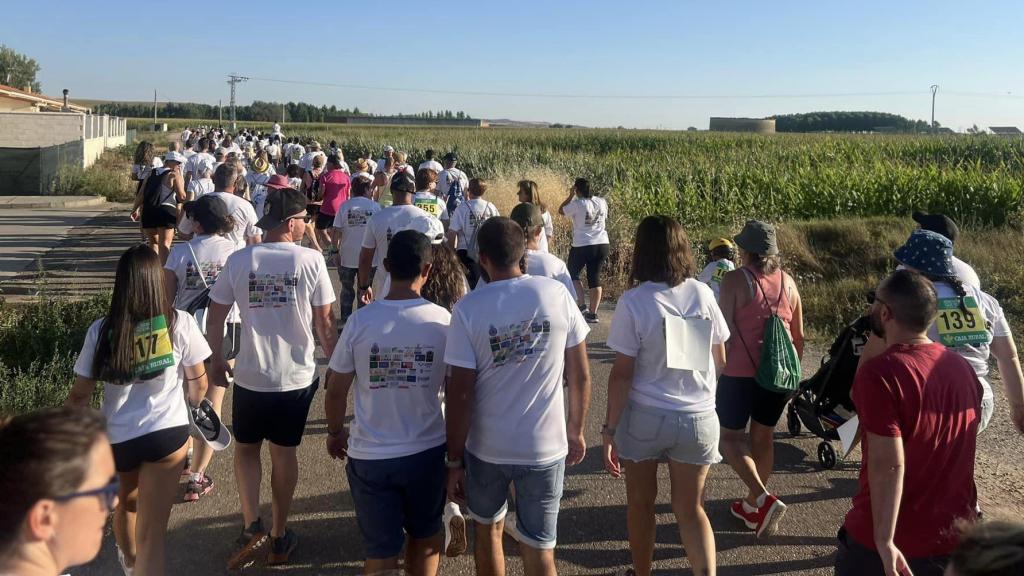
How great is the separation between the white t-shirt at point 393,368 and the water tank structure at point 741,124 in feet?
268

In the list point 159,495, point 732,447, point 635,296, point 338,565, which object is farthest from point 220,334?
point 732,447

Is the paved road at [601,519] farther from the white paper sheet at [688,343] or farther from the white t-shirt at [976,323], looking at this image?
the white paper sheet at [688,343]

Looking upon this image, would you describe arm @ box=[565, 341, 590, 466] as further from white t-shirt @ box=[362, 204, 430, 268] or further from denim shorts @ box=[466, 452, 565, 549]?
white t-shirt @ box=[362, 204, 430, 268]

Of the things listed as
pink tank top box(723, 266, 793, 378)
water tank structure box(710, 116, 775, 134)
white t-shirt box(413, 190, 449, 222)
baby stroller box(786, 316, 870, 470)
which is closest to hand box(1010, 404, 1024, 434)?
baby stroller box(786, 316, 870, 470)

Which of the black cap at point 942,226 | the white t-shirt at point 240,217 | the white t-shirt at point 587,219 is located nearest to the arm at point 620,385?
the black cap at point 942,226

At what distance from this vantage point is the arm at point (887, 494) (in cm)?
274

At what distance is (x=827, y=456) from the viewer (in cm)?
572

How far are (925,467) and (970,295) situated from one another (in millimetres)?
1457

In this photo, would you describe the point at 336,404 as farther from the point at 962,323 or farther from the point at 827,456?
the point at 827,456

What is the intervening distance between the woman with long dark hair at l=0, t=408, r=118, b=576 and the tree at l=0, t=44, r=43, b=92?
98030 mm

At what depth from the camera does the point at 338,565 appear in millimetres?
4328

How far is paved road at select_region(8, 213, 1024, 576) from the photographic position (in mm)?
4410

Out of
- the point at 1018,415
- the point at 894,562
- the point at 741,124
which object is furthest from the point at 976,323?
the point at 741,124

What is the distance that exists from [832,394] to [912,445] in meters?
2.68
